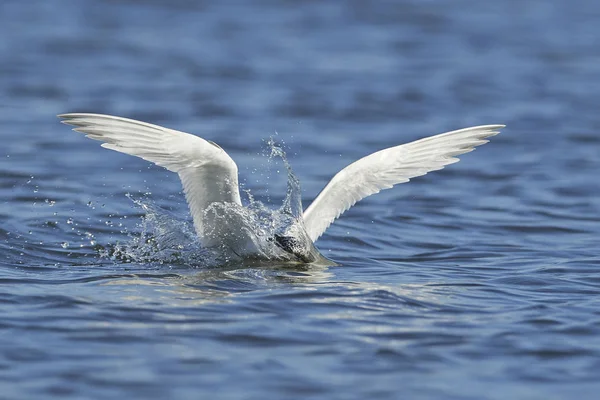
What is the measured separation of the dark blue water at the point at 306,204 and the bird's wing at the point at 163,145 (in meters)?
0.88

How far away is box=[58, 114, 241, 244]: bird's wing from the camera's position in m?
8.19

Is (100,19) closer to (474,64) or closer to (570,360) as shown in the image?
(474,64)

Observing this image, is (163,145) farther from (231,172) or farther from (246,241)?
(246,241)

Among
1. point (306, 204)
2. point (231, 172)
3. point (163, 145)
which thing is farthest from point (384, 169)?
point (306, 204)

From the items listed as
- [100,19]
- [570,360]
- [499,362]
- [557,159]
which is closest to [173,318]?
[499,362]

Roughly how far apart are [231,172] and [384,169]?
1.80 metres

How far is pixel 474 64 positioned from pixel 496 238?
37.3 feet

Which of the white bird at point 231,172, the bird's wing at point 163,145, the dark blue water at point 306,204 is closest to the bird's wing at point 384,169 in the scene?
the white bird at point 231,172

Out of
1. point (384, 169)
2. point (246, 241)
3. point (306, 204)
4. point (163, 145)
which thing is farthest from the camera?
point (306, 204)

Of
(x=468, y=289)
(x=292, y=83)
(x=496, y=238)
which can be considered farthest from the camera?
(x=292, y=83)

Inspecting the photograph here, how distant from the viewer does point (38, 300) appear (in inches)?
309

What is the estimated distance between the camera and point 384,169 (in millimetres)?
9547

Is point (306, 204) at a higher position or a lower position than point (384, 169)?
lower

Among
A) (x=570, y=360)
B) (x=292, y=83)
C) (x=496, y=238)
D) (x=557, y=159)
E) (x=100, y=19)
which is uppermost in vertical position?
(x=100, y=19)
